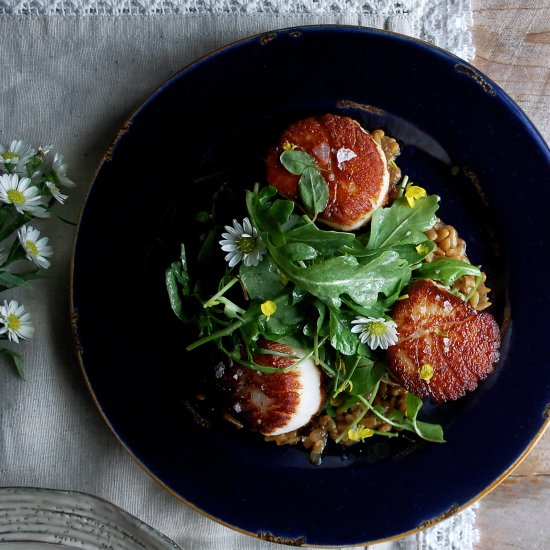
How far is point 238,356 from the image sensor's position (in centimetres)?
151

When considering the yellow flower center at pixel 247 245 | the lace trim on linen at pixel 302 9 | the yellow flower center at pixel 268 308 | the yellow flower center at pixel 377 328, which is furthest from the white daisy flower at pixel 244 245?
the lace trim on linen at pixel 302 9

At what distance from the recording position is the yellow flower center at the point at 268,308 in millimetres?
1417

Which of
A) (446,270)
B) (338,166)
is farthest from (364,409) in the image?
(338,166)

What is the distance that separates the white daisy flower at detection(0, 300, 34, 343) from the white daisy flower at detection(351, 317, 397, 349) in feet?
2.87

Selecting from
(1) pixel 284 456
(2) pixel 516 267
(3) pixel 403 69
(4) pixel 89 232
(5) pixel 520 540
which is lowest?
(5) pixel 520 540

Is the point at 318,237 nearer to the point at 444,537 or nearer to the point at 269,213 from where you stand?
the point at 269,213

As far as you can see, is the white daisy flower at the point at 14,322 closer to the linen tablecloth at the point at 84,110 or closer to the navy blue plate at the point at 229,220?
the linen tablecloth at the point at 84,110

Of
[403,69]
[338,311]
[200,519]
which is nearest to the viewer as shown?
[338,311]

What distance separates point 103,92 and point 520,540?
69.6 inches

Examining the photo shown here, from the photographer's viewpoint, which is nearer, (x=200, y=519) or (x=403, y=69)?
(x=403, y=69)

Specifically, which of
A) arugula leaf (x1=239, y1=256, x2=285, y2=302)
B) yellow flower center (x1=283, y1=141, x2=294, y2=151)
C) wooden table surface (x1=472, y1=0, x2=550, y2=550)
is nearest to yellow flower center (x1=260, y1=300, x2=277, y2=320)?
arugula leaf (x1=239, y1=256, x2=285, y2=302)

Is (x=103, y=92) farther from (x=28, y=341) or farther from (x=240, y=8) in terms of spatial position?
(x=28, y=341)

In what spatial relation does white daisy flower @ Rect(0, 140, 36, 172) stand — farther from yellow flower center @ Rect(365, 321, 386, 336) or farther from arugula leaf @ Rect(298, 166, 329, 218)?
yellow flower center @ Rect(365, 321, 386, 336)

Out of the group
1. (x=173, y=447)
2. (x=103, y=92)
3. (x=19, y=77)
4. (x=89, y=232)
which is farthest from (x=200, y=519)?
(x=19, y=77)
